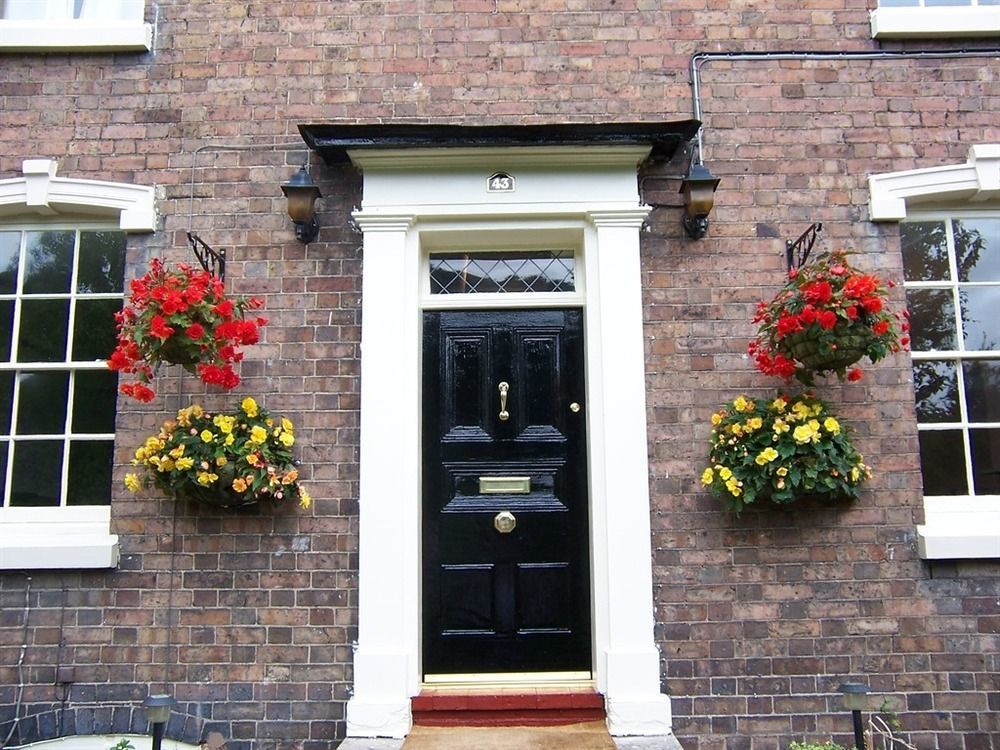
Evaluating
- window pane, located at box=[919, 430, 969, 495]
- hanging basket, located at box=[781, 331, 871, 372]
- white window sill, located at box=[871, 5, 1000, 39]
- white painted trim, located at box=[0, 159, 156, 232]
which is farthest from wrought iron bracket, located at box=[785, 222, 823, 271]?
white painted trim, located at box=[0, 159, 156, 232]

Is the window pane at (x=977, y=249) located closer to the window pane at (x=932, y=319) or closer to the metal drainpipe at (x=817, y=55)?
the window pane at (x=932, y=319)

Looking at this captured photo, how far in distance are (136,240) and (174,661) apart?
2.39 metres

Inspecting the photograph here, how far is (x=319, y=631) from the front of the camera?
158 inches

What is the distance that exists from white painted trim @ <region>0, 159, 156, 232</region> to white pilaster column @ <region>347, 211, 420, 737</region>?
1.29m

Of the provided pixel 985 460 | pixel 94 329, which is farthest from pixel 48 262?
pixel 985 460

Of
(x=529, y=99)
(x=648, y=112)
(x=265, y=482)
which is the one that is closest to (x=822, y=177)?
(x=648, y=112)

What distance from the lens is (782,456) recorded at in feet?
12.7

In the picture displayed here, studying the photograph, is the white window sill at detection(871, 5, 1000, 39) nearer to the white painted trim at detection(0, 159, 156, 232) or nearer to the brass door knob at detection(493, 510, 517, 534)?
the brass door knob at detection(493, 510, 517, 534)

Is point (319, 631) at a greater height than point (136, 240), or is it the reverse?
point (136, 240)

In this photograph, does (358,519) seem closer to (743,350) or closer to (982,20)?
(743,350)

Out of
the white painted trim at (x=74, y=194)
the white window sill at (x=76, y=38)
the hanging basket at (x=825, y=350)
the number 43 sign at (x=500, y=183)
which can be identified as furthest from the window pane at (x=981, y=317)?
the white window sill at (x=76, y=38)

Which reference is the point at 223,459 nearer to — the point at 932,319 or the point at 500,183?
the point at 500,183

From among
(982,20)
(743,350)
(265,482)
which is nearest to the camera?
(265,482)

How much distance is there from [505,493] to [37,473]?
8.93ft
